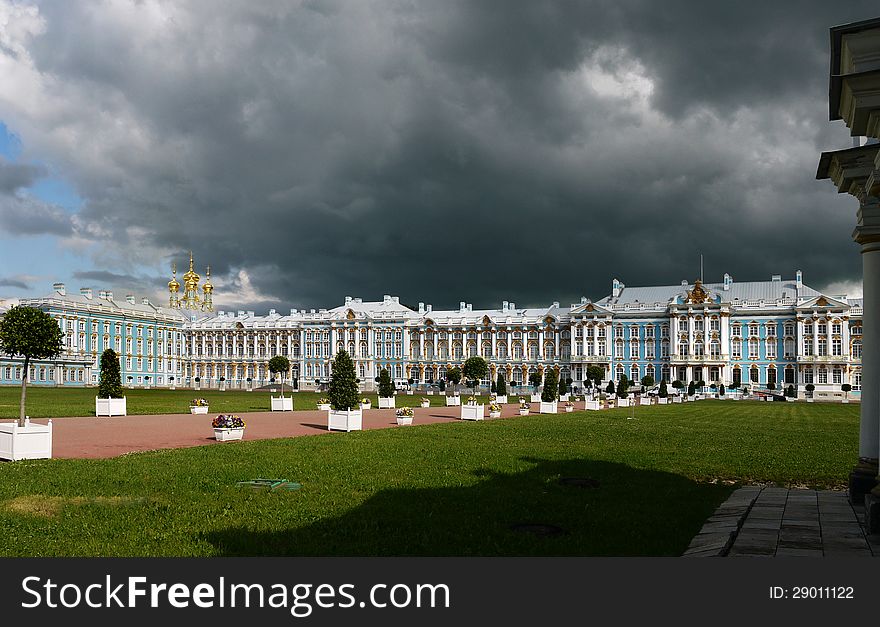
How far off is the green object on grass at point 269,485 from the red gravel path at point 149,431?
564 cm

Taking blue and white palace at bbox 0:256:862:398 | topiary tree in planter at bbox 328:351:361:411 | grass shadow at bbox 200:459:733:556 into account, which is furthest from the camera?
blue and white palace at bbox 0:256:862:398

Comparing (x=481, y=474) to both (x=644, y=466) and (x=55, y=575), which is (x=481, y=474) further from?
(x=55, y=575)

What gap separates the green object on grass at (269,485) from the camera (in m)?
11.8

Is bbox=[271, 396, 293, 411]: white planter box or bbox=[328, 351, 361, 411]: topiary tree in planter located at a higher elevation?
bbox=[328, 351, 361, 411]: topiary tree in planter

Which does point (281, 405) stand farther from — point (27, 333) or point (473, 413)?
point (27, 333)

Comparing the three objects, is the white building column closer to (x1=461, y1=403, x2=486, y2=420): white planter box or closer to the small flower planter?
the small flower planter

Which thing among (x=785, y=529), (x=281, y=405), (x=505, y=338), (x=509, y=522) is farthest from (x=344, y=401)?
(x=505, y=338)

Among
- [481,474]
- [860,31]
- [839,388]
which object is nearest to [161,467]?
[481,474]

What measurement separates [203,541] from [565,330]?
92.0 metres

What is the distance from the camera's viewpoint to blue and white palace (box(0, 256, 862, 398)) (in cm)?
8625

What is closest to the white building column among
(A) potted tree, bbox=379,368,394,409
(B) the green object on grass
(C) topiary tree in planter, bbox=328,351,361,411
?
(B) the green object on grass

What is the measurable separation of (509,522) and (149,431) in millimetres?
16918

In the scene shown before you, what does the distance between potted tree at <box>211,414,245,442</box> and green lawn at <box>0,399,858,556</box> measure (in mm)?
1425

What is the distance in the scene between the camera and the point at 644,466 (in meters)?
15.0
